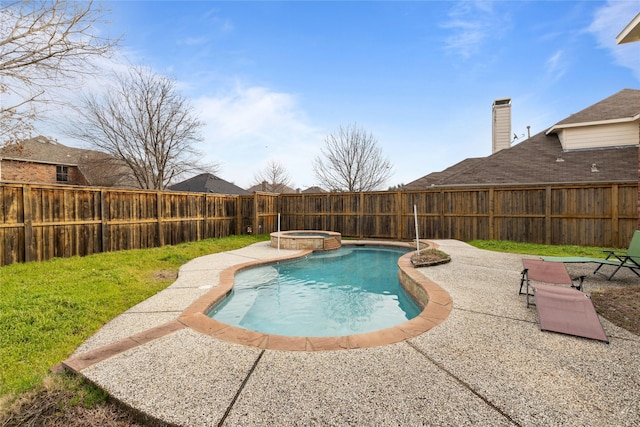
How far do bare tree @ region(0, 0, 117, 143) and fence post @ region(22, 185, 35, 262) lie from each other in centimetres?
396

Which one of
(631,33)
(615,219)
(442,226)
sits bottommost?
(442,226)

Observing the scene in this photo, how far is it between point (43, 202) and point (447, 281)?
30.8 feet

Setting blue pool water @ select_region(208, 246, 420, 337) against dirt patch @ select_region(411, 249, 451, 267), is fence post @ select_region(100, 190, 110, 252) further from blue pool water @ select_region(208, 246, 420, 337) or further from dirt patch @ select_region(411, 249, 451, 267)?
dirt patch @ select_region(411, 249, 451, 267)

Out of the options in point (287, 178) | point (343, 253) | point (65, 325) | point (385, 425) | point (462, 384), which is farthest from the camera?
point (287, 178)

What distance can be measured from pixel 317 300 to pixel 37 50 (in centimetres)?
528

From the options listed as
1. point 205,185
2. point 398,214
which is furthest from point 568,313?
point 205,185

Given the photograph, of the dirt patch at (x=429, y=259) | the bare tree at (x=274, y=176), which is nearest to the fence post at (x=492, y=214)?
the dirt patch at (x=429, y=259)

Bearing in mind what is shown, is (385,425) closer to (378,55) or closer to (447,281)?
(447,281)

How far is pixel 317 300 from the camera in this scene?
17.3 ft

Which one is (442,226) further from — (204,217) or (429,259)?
(204,217)

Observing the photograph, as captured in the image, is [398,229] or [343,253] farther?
[398,229]

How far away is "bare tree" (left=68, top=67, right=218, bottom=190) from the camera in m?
16.0

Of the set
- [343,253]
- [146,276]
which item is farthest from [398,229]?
[146,276]

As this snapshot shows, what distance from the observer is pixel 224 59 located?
1058 cm
